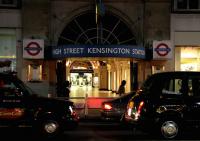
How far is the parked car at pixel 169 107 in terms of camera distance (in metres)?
13.7

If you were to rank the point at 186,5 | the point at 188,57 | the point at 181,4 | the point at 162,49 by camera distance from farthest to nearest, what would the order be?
the point at 188,57, the point at 181,4, the point at 186,5, the point at 162,49

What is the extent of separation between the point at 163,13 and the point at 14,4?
8.71 metres

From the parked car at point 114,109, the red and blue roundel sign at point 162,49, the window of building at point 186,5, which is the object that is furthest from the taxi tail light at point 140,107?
the window of building at point 186,5

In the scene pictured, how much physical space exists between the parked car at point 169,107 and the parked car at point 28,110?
229 cm

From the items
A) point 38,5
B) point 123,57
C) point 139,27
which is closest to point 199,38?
point 139,27

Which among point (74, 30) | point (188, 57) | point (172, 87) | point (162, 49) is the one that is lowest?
point (172, 87)

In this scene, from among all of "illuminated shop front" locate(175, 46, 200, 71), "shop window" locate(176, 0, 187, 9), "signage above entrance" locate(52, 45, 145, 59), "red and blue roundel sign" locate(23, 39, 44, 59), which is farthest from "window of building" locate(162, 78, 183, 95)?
"shop window" locate(176, 0, 187, 9)

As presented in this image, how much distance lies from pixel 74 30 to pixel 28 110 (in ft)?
50.4

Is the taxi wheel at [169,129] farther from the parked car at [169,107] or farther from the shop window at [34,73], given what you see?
the shop window at [34,73]

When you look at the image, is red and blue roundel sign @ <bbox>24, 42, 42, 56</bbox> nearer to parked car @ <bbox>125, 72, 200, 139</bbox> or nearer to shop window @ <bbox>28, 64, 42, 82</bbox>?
→ shop window @ <bbox>28, 64, 42, 82</bbox>

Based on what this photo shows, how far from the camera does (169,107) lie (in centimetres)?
1373

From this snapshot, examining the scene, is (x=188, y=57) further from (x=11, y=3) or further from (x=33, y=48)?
(x=11, y=3)

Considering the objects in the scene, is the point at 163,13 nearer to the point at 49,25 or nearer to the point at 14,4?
the point at 49,25

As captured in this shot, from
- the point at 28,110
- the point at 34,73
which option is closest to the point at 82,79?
the point at 34,73
